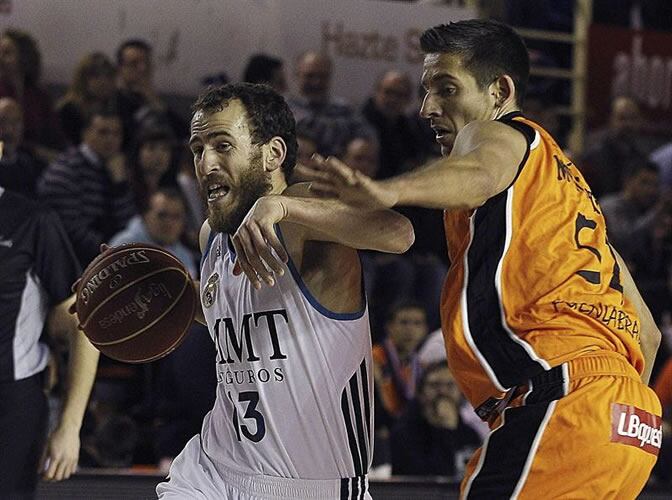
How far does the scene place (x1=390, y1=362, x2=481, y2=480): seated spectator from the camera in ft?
24.5

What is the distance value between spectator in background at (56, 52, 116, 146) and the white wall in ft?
1.45

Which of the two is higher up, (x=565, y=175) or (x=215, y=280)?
(x=565, y=175)

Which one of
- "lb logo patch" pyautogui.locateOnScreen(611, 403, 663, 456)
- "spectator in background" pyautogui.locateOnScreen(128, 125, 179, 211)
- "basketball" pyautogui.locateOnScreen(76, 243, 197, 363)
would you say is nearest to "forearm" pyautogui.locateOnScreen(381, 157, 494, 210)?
"lb logo patch" pyautogui.locateOnScreen(611, 403, 663, 456)

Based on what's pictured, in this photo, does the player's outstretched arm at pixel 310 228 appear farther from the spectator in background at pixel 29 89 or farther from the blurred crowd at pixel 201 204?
the spectator in background at pixel 29 89

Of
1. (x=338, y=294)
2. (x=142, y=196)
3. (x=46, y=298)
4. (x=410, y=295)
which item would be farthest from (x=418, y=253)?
(x=338, y=294)

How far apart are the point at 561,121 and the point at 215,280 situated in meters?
7.41

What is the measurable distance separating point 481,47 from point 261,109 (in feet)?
2.58

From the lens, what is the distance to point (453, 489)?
258 inches

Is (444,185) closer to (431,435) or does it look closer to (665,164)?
(431,435)

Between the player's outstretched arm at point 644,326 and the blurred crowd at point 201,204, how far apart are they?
2590 millimetres

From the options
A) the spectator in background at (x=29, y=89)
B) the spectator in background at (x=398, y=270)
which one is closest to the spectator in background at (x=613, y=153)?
the spectator in background at (x=398, y=270)

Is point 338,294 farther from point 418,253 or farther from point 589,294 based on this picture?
point 418,253

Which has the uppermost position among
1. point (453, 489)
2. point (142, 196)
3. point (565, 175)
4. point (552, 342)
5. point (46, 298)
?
point (565, 175)

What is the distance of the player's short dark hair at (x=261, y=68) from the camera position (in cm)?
868
